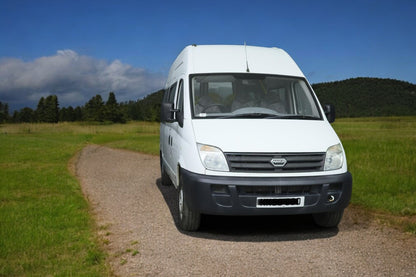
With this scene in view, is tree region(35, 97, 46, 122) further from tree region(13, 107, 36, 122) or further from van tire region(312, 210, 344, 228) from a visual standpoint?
van tire region(312, 210, 344, 228)

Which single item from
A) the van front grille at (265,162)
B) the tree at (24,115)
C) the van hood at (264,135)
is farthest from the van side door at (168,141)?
the tree at (24,115)

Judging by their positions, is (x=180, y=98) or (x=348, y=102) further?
(x=348, y=102)

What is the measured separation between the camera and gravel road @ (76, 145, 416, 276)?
4.38 meters

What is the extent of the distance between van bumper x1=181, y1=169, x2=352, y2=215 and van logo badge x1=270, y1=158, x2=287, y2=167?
0.53ft

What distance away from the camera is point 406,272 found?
4.31m

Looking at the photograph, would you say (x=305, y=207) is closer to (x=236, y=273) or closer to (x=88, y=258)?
(x=236, y=273)

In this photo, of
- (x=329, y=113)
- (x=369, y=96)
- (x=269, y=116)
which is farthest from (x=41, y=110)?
(x=269, y=116)

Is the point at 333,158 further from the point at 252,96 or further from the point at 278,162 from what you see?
the point at 252,96

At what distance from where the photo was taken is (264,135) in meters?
5.48

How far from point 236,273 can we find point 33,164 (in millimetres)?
11914

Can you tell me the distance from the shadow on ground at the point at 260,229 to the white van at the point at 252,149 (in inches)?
9.2

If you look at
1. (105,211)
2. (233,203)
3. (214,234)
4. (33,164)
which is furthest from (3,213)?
(33,164)

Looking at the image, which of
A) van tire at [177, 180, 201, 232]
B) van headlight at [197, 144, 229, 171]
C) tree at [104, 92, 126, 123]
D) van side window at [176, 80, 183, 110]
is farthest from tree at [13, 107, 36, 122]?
van headlight at [197, 144, 229, 171]

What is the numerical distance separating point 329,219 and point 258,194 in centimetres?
131
